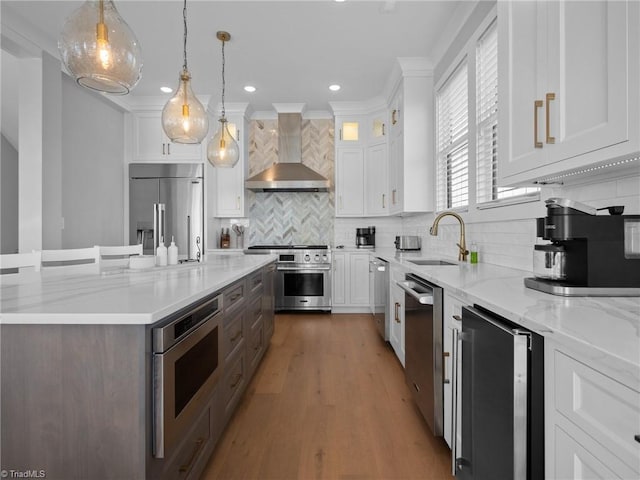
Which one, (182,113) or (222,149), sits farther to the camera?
(222,149)

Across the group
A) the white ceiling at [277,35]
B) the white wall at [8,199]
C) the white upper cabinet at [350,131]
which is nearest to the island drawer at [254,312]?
the white ceiling at [277,35]

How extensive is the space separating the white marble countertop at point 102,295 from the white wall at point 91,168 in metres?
2.41

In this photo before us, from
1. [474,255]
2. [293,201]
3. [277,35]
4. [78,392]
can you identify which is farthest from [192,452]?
[293,201]

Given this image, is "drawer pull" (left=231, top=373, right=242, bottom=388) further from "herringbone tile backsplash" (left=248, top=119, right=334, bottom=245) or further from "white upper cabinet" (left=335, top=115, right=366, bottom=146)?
"white upper cabinet" (left=335, top=115, right=366, bottom=146)

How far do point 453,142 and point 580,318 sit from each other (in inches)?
102

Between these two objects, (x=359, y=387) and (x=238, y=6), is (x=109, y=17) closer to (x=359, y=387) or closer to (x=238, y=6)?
(x=238, y=6)

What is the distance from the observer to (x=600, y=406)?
68cm

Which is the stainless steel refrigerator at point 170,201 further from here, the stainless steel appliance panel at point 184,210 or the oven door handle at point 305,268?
the oven door handle at point 305,268

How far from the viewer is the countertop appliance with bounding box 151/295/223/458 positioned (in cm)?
107

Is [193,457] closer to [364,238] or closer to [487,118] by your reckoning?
[487,118]

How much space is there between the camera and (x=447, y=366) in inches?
66.4

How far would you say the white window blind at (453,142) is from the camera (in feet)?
9.69

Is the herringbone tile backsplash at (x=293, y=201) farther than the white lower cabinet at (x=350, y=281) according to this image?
Yes

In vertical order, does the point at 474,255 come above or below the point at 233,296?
above
